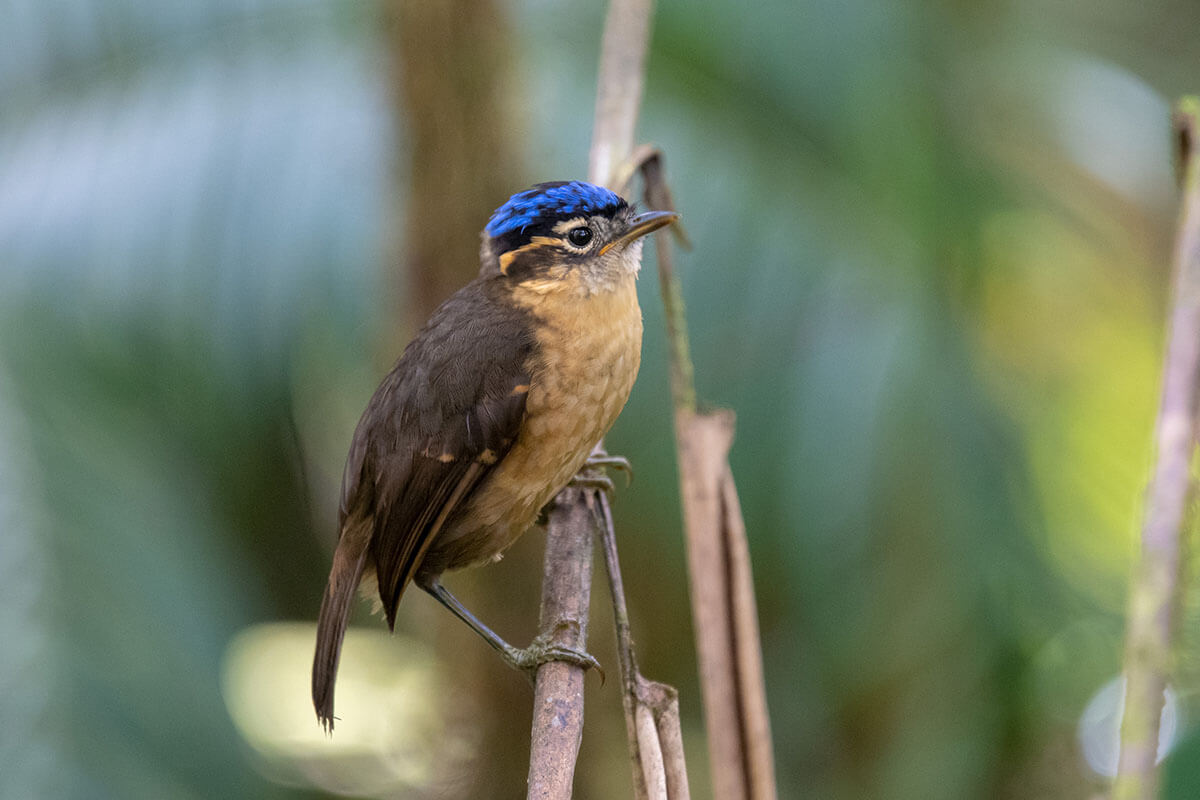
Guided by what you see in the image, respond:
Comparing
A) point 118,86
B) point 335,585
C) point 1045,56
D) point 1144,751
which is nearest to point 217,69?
point 118,86

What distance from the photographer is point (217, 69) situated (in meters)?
3.92

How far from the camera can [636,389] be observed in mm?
3545

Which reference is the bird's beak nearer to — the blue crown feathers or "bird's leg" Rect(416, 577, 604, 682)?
the blue crown feathers

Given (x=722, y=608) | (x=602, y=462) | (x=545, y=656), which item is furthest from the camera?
(x=602, y=462)

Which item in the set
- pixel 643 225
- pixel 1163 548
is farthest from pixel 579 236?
pixel 1163 548

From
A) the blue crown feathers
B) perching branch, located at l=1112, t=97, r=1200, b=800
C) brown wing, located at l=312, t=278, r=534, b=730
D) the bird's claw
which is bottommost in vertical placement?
perching branch, located at l=1112, t=97, r=1200, b=800

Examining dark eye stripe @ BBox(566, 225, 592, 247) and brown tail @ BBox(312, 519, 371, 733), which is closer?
brown tail @ BBox(312, 519, 371, 733)

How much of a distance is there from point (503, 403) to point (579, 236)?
A: 1.36 ft

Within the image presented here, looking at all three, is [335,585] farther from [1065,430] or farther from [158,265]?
[1065,430]

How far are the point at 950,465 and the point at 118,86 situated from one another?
9.56 feet

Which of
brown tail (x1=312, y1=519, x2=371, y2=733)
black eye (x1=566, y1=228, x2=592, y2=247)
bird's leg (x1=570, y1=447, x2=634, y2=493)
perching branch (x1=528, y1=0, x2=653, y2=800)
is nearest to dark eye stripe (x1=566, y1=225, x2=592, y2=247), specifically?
black eye (x1=566, y1=228, x2=592, y2=247)

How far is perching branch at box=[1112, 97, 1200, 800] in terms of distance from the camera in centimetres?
113

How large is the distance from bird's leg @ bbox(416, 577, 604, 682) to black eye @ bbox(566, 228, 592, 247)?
84cm

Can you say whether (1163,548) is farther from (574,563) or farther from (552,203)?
(552,203)
